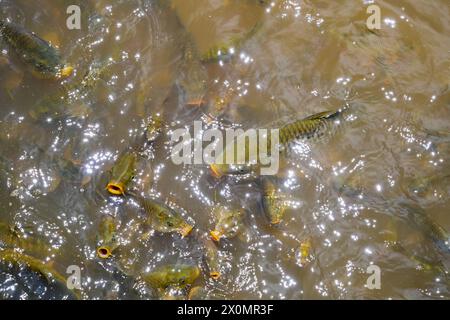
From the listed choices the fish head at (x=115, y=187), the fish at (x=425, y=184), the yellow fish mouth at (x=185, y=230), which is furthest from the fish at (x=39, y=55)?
the fish at (x=425, y=184)

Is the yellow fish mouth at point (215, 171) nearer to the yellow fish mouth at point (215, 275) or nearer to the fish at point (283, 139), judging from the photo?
the fish at point (283, 139)

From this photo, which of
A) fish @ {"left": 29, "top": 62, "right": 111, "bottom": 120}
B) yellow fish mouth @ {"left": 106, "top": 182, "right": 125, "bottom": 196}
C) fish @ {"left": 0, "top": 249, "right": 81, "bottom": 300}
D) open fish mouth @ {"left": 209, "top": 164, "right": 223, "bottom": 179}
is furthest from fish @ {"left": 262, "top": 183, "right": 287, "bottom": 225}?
fish @ {"left": 29, "top": 62, "right": 111, "bottom": 120}

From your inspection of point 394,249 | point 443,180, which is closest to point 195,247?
point 394,249

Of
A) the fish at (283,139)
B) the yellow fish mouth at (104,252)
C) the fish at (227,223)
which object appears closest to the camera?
the yellow fish mouth at (104,252)

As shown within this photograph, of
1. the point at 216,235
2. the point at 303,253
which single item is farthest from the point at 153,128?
the point at 303,253

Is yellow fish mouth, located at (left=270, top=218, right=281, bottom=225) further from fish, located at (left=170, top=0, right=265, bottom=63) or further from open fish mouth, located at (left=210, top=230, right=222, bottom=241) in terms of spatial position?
fish, located at (left=170, top=0, right=265, bottom=63)
